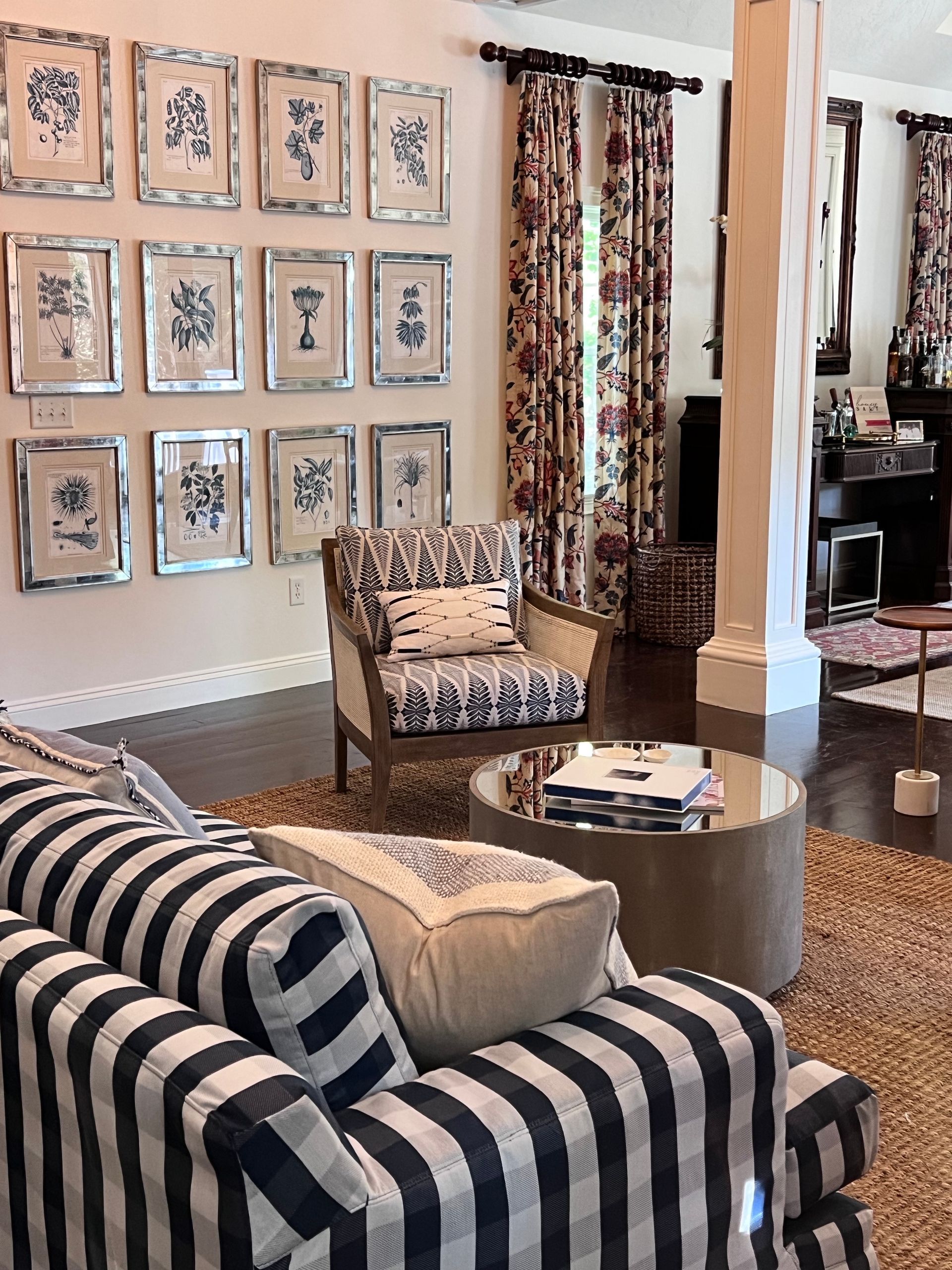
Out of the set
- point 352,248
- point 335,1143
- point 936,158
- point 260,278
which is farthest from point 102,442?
point 936,158

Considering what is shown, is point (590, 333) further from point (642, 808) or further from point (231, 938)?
point (231, 938)

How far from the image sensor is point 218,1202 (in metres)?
1.07

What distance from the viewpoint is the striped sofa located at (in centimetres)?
110

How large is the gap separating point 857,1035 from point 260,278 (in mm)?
3769

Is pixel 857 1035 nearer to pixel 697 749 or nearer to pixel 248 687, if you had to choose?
pixel 697 749

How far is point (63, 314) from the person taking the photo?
15.9ft

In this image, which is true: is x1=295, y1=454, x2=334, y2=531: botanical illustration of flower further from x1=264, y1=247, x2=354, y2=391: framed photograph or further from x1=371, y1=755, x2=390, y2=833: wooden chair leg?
x1=371, y1=755, x2=390, y2=833: wooden chair leg

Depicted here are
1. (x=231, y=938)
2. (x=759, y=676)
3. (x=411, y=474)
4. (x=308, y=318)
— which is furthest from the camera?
(x=411, y=474)

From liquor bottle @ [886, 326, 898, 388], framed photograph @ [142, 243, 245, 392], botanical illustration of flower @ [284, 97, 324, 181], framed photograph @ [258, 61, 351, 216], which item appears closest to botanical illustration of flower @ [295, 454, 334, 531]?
framed photograph @ [142, 243, 245, 392]

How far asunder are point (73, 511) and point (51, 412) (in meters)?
0.36

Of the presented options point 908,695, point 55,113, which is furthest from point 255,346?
point 908,695

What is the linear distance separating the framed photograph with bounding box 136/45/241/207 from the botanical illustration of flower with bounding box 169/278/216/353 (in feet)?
1.01

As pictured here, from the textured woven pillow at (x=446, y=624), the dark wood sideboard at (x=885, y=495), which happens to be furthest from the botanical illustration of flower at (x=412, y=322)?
→ the textured woven pillow at (x=446, y=624)

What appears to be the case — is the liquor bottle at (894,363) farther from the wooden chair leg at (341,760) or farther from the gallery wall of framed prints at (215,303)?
the wooden chair leg at (341,760)
